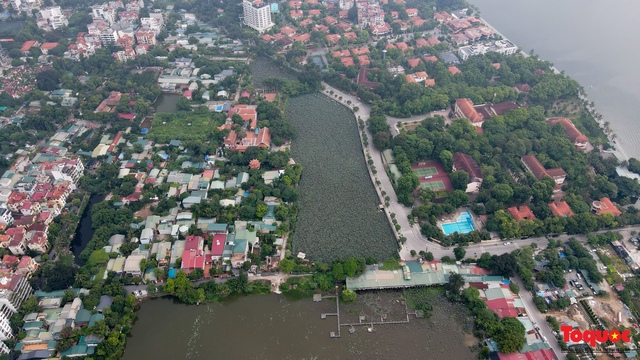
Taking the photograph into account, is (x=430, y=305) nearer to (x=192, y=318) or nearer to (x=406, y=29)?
(x=192, y=318)

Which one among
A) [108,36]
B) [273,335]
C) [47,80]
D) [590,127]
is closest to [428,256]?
[273,335]

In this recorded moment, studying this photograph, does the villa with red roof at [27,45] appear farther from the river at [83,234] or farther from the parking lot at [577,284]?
the parking lot at [577,284]

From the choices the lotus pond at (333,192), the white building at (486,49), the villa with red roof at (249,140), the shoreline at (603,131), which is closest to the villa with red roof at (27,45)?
the villa with red roof at (249,140)

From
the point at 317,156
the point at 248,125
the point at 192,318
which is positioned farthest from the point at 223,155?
the point at 192,318

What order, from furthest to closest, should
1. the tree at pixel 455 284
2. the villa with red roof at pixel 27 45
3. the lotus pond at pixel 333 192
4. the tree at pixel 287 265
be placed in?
the villa with red roof at pixel 27 45 → the lotus pond at pixel 333 192 → the tree at pixel 287 265 → the tree at pixel 455 284

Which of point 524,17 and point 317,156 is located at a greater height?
point 524,17

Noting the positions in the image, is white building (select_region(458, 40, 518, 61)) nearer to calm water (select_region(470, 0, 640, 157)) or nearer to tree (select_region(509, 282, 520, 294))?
calm water (select_region(470, 0, 640, 157))

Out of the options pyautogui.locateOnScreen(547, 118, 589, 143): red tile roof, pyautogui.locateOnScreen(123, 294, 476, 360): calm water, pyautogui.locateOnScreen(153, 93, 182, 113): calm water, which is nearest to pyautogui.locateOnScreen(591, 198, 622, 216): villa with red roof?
pyautogui.locateOnScreen(547, 118, 589, 143): red tile roof
